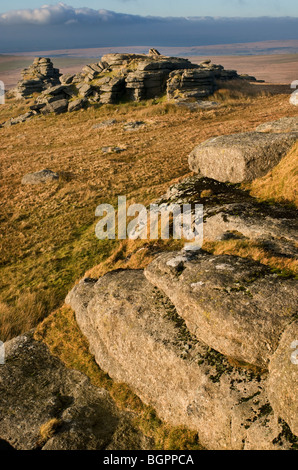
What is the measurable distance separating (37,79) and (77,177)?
79.6 meters

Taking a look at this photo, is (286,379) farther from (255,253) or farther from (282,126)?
(282,126)

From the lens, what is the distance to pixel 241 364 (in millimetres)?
8656

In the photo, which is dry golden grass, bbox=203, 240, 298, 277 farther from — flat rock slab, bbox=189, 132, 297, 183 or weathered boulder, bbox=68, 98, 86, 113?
weathered boulder, bbox=68, 98, 86, 113

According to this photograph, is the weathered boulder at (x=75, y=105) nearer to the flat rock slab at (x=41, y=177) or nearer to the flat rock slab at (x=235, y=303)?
the flat rock slab at (x=41, y=177)

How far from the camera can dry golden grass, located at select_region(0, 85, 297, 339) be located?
1900 cm

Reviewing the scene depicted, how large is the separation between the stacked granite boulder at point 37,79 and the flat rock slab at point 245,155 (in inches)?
3704

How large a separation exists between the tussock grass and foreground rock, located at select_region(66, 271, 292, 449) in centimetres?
23

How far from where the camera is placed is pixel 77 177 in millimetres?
36031

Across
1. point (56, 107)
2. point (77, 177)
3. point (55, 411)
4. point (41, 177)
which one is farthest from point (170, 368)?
point (56, 107)

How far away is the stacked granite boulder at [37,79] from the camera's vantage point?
3851 inches

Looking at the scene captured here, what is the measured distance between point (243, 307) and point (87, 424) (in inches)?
219

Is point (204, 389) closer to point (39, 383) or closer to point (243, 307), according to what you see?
point (243, 307)

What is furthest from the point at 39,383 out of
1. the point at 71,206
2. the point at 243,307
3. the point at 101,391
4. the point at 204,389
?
the point at 71,206
